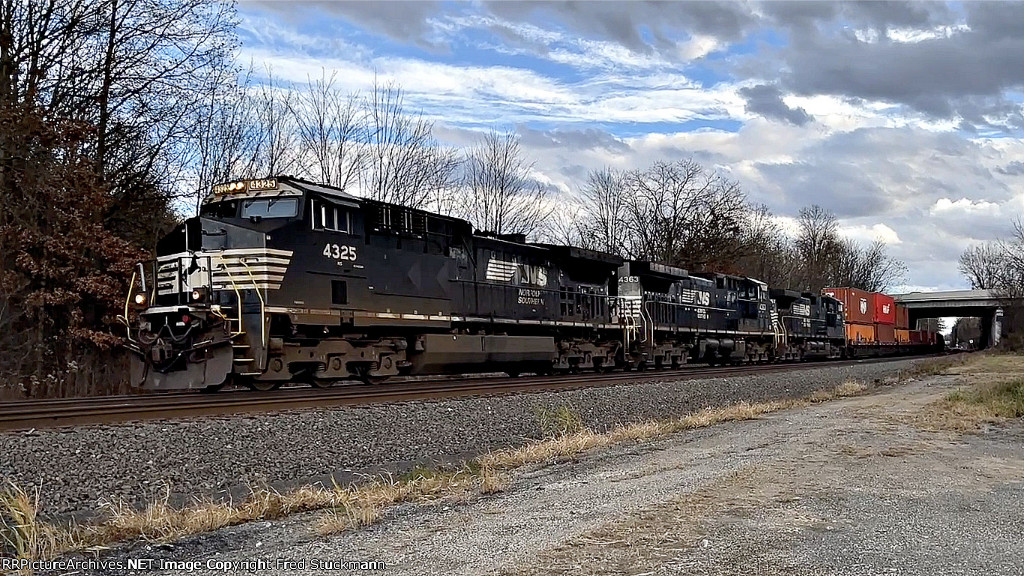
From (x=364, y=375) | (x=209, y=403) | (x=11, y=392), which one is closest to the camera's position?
(x=209, y=403)

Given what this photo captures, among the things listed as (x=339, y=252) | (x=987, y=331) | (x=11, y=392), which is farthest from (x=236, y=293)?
(x=987, y=331)

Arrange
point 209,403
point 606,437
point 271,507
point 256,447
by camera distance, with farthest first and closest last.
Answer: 1. point 209,403
2. point 606,437
3. point 256,447
4. point 271,507

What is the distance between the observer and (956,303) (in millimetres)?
66125

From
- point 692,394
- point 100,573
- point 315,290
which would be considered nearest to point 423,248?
point 315,290

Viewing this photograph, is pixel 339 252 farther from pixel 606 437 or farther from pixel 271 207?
pixel 606 437

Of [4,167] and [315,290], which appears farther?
[4,167]

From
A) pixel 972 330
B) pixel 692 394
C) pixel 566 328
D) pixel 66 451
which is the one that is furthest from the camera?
pixel 972 330

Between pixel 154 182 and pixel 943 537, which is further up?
pixel 154 182

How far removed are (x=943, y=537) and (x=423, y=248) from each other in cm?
1246

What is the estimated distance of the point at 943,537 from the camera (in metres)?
4.88

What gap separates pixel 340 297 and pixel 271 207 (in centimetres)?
Answer: 186

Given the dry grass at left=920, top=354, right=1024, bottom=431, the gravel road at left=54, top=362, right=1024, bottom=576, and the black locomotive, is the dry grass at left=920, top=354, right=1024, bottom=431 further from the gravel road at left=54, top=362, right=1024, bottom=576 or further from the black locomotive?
the black locomotive

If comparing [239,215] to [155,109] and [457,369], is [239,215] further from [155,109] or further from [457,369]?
[155,109]

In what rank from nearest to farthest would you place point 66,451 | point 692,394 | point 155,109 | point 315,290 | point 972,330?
point 66,451
point 315,290
point 692,394
point 155,109
point 972,330
